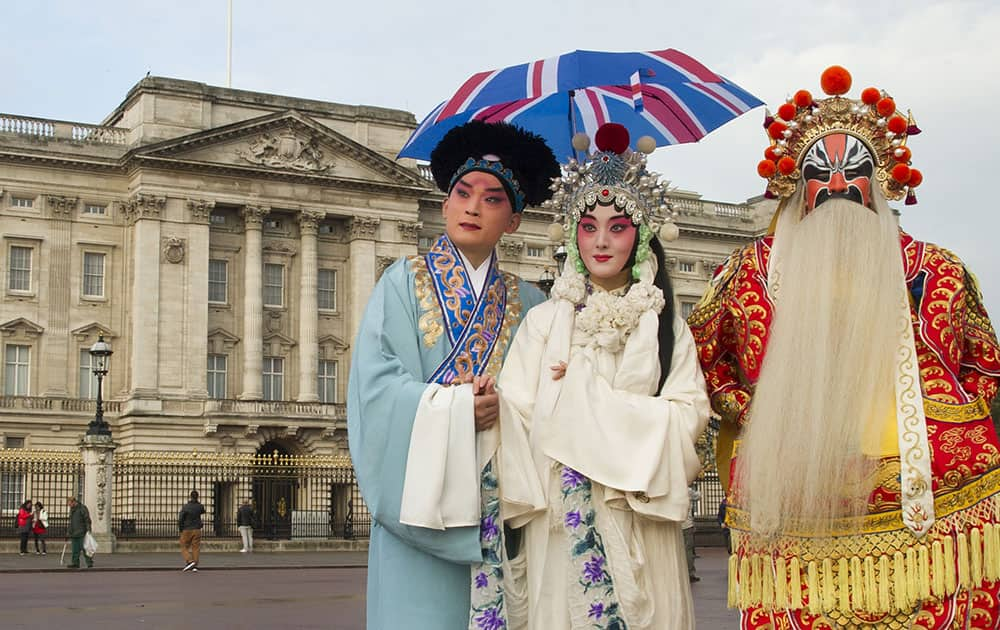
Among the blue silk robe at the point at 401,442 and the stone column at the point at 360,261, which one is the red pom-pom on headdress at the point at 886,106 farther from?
the stone column at the point at 360,261

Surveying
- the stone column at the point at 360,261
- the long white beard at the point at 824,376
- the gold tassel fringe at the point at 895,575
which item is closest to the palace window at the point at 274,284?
the stone column at the point at 360,261

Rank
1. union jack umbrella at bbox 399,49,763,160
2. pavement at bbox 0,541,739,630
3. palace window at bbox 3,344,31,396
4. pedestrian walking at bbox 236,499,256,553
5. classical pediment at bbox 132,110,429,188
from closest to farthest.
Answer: union jack umbrella at bbox 399,49,763,160 < pavement at bbox 0,541,739,630 < pedestrian walking at bbox 236,499,256,553 < palace window at bbox 3,344,31,396 < classical pediment at bbox 132,110,429,188

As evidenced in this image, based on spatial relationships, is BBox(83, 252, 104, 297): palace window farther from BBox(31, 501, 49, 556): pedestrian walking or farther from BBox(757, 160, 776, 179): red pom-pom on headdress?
BBox(757, 160, 776, 179): red pom-pom on headdress

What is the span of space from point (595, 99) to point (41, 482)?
3515 cm

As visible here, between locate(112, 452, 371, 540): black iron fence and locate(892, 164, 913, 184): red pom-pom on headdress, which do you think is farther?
locate(112, 452, 371, 540): black iron fence

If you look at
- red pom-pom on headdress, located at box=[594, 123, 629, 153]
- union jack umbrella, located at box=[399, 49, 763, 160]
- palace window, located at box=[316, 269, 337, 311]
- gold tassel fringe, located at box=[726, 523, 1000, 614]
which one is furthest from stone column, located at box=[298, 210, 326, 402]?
gold tassel fringe, located at box=[726, 523, 1000, 614]

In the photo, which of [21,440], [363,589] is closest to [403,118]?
[21,440]

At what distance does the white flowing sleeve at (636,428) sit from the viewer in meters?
4.53

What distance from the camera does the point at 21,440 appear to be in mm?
43094

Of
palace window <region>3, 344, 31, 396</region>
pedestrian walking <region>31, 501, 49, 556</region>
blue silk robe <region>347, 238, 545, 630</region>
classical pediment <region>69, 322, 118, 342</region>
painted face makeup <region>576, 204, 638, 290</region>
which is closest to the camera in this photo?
blue silk robe <region>347, 238, 545, 630</region>

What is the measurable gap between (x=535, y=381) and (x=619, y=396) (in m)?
0.36

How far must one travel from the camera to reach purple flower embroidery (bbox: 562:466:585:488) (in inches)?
182

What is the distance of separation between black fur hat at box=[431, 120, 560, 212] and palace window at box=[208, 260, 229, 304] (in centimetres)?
4192

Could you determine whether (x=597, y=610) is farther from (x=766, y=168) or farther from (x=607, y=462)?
(x=766, y=168)
